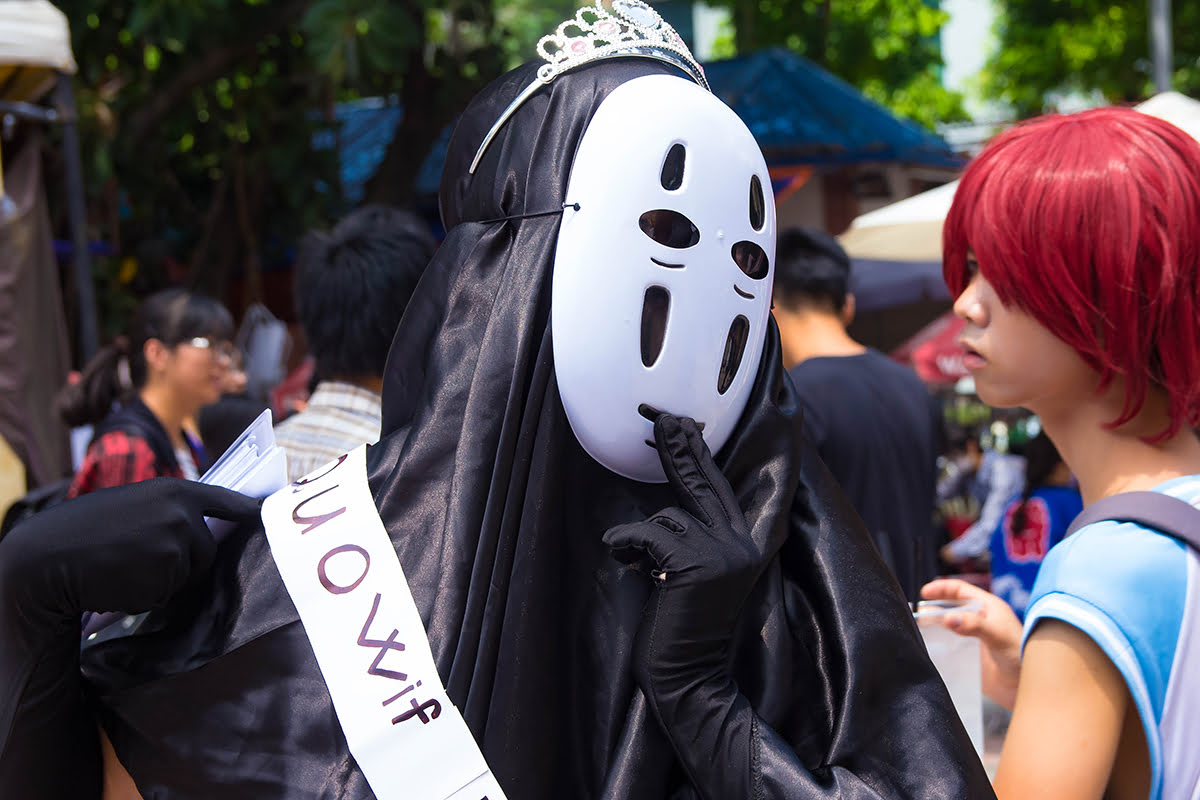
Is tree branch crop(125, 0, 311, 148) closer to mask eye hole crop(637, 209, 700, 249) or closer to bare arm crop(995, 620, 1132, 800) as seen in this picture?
mask eye hole crop(637, 209, 700, 249)

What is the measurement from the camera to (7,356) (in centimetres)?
424

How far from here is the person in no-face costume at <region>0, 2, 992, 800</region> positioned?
3.66ft

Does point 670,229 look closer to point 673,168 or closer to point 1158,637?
point 673,168

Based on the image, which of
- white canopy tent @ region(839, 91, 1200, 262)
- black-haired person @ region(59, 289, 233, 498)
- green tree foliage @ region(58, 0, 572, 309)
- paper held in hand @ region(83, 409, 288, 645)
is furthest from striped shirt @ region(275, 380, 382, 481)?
green tree foliage @ region(58, 0, 572, 309)

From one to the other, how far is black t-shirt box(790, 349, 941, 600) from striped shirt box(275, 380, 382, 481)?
48.4 inches

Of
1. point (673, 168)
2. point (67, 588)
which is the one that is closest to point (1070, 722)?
point (673, 168)

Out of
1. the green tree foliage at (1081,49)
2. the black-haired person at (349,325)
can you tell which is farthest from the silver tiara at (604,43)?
the green tree foliage at (1081,49)

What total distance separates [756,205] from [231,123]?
8.23 metres

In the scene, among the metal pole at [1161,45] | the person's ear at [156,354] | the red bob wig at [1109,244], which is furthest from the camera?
the metal pole at [1161,45]

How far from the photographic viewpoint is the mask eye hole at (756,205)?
1235 mm

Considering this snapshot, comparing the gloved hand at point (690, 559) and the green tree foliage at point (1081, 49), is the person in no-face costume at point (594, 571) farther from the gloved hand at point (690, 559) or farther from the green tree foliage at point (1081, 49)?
the green tree foliage at point (1081, 49)

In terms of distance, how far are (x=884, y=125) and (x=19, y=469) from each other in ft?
22.1

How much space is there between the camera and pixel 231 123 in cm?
872

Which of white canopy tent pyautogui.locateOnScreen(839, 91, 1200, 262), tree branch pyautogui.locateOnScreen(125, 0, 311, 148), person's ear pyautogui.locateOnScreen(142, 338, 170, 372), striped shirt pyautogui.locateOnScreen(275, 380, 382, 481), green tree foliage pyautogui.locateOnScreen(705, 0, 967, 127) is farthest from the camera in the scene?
green tree foliage pyautogui.locateOnScreen(705, 0, 967, 127)
